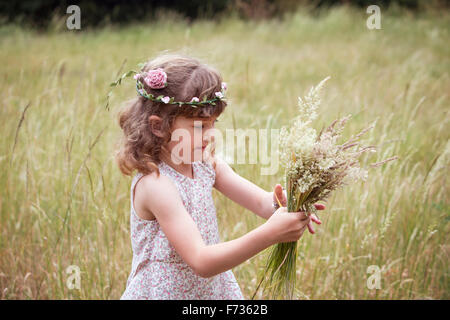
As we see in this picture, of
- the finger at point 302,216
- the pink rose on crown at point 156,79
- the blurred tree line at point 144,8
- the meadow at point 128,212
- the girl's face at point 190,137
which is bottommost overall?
the meadow at point 128,212

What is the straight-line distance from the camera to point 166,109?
1547 millimetres

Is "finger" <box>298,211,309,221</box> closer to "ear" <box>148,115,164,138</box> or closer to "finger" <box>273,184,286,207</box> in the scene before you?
"finger" <box>273,184,286,207</box>

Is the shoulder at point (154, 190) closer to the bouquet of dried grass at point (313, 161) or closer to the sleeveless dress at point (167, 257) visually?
the sleeveless dress at point (167, 257)

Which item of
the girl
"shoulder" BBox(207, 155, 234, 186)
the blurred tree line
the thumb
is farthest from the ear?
the blurred tree line

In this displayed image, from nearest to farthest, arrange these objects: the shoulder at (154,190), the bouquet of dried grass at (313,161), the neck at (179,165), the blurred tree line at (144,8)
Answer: the bouquet of dried grass at (313,161), the shoulder at (154,190), the neck at (179,165), the blurred tree line at (144,8)

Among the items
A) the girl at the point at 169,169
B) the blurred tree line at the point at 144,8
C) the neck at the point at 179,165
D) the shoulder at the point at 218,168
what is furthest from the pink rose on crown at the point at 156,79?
the blurred tree line at the point at 144,8

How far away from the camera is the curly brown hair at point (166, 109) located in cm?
152

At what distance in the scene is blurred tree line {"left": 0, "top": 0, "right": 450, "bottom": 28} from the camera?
39.0 feet

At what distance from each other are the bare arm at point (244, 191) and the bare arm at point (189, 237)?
0.32 m

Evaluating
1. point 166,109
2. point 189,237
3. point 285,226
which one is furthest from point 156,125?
point 285,226

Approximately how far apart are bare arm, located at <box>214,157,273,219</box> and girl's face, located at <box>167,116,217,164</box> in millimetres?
225

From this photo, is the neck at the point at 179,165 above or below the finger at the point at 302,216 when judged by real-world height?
above

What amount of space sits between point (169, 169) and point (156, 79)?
12.5 inches

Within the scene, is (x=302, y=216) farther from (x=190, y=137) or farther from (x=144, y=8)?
(x=144, y=8)
